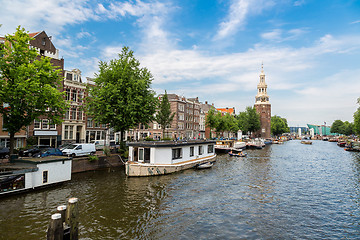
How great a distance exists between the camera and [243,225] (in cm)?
1434

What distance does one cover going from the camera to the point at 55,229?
8.56 metres

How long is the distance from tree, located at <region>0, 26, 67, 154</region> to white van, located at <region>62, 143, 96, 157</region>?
741cm

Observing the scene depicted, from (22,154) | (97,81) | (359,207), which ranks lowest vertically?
(359,207)

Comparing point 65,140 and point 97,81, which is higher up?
point 97,81

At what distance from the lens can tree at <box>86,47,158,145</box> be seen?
32.9 meters

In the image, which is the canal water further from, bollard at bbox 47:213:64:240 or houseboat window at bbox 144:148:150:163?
bollard at bbox 47:213:64:240

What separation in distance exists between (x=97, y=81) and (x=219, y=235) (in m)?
29.7

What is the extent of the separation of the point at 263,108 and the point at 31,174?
142429 mm

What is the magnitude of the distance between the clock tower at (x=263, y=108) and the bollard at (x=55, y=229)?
476ft

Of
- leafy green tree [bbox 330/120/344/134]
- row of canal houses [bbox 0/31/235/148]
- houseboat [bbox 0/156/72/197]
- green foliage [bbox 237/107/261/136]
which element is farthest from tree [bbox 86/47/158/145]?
leafy green tree [bbox 330/120/344/134]

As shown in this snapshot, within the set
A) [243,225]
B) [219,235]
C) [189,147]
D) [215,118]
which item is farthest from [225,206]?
[215,118]

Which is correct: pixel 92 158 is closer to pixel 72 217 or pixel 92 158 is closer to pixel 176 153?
pixel 176 153

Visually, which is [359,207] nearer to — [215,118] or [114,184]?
[114,184]

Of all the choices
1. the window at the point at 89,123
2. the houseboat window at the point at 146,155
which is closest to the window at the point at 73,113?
the window at the point at 89,123
